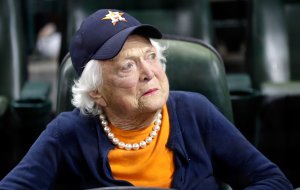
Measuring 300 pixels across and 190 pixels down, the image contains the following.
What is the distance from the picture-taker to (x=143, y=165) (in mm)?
1750

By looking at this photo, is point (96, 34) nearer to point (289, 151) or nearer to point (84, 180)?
point (84, 180)

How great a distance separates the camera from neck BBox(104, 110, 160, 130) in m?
1.78

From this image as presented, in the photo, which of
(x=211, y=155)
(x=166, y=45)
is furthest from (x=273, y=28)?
(x=211, y=155)

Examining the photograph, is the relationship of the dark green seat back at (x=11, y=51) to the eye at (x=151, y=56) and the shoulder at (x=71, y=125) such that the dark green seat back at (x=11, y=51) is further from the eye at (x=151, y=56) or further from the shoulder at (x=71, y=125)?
the eye at (x=151, y=56)

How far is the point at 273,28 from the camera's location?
10.1 ft

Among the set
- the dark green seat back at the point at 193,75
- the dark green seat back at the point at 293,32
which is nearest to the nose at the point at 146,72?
the dark green seat back at the point at 193,75

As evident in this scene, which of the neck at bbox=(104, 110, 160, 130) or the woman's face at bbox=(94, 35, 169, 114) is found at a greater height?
the woman's face at bbox=(94, 35, 169, 114)

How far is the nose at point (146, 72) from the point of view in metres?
1.70

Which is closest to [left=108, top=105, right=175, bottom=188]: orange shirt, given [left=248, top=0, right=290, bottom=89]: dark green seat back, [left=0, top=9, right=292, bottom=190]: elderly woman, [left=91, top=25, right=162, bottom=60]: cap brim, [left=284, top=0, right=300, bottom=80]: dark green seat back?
[left=0, top=9, right=292, bottom=190]: elderly woman

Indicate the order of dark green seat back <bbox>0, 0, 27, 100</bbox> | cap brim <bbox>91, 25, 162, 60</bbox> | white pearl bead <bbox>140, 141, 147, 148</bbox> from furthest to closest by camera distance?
dark green seat back <bbox>0, 0, 27, 100</bbox> < white pearl bead <bbox>140, 141, 147, 148</bbox> < cap brim <bbox>91, 25, 162, 60</bbox>

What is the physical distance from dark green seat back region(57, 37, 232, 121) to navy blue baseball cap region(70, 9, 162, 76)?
11.0 inches

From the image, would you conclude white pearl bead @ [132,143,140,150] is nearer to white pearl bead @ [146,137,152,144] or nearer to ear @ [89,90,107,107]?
white pearl bead @ [146,137,152,144]

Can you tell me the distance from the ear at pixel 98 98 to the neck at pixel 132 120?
4 cm

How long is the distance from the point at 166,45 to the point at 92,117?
37cm
